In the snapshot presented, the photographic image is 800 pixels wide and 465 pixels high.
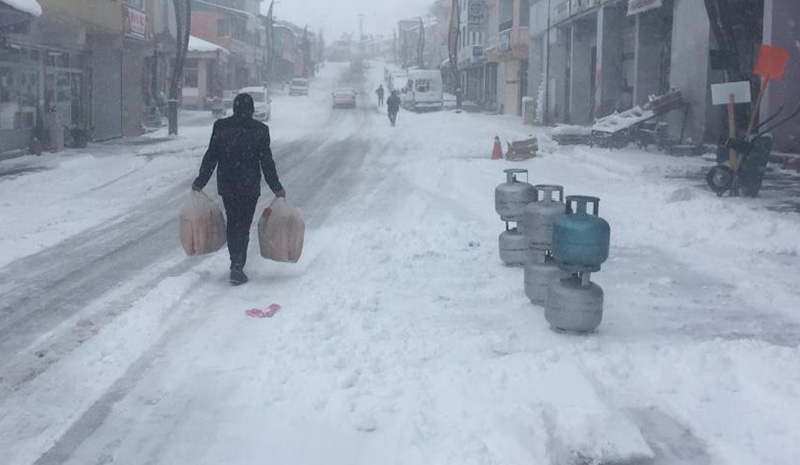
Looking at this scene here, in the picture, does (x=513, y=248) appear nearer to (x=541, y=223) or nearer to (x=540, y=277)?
(x=541, y=223)

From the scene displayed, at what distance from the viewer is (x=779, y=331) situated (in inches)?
280

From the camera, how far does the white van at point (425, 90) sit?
192ft

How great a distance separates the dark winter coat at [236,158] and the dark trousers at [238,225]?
70 mm

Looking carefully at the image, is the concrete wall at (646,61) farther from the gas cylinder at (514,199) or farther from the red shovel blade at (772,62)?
the gas cylinder at (514,199)

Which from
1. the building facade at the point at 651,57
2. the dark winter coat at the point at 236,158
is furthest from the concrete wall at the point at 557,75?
the dark winter coat at the point at 236,158

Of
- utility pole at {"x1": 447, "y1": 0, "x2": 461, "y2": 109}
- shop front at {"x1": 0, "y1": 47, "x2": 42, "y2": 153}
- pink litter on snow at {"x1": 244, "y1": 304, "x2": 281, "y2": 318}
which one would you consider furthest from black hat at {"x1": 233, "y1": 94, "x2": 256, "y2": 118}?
utility pole at {"x1": 447, "y1": 0, "x2": 461, "y2": 109}

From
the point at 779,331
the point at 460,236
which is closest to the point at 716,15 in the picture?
the point at 460,236

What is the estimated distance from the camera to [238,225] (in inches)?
345

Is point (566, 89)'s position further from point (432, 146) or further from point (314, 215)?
point (314, 215)

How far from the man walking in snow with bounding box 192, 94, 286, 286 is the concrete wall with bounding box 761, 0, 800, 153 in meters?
14.5

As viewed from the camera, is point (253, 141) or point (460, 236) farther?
point (460, 236)

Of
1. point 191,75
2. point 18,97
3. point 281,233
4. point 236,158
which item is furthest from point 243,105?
Answer: point 191,75

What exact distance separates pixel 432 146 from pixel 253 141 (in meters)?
19.2

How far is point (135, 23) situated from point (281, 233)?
2507 cm
